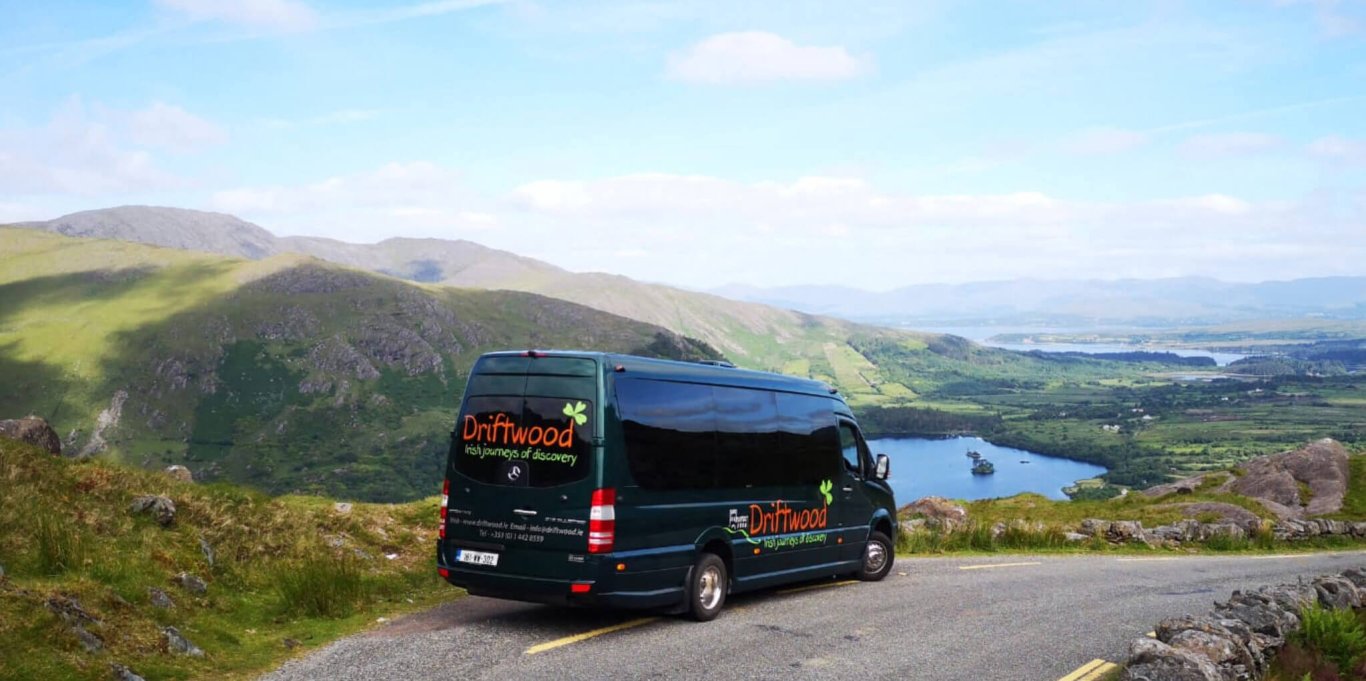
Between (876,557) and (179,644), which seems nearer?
(179,644)

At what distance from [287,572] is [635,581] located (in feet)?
16.0

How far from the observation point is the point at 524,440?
42.4 feet

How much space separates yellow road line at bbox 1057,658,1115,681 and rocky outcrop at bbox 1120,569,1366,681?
0.75 metres

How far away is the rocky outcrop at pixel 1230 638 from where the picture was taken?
387 inches

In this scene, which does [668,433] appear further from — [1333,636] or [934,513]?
[934,513]

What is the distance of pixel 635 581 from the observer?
12.6m

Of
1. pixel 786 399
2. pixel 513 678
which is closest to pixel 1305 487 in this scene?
pixel 786 399

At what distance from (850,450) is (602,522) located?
22.0 feet

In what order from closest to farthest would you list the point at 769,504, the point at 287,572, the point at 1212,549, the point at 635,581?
the point at 635,581 → the point at 287,572 → the point at 769,504 → the point at 1212,549

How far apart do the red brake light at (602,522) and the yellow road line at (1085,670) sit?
534 cm

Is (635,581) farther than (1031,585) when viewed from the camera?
No

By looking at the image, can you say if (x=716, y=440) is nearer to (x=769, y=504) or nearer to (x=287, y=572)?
(x=769, y=504)

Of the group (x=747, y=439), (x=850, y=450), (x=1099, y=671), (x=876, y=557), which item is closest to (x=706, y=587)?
(x=747, y=439)

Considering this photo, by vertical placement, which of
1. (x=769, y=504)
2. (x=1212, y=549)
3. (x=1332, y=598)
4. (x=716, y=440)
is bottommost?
(x=1212, y=549)
